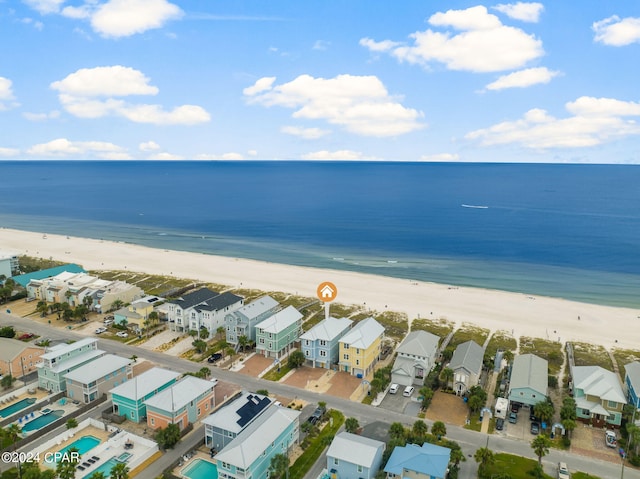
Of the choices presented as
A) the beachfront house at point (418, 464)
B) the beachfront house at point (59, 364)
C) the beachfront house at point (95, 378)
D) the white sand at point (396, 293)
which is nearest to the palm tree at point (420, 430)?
the beachfront house at point (418, 464)

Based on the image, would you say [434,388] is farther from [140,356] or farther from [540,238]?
[540,238]

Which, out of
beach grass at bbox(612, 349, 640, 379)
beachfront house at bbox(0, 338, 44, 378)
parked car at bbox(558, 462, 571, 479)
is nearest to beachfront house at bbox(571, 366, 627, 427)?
parked car at bbox(558, 462, 571, 479)

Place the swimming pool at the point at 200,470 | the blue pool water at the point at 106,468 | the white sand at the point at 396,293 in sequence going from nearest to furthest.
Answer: the blue pool water at the point at 106,468 → the swimming pool at the point at 200,470 → the white sand at the point at 396,293

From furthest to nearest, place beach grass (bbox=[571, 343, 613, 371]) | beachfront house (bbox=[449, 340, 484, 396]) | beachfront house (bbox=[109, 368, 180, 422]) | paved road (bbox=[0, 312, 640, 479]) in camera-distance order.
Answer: beach grass (bbox=[571, 343, 613, 371]) → beachfront house (bbox=[449, 340, 484, 396]) → beachfront house (bbox=[109, 368, 180, 422]) → paved road (bbox=[0, 312, 640, 479])

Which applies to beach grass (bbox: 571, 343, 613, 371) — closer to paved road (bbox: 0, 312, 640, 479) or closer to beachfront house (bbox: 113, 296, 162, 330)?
paved road (bbox: 0, 312, 640, 479)

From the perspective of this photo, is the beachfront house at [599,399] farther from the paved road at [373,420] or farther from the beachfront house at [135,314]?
the beachfront house at [135,314]

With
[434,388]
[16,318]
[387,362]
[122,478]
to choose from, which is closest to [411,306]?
[387,362]
